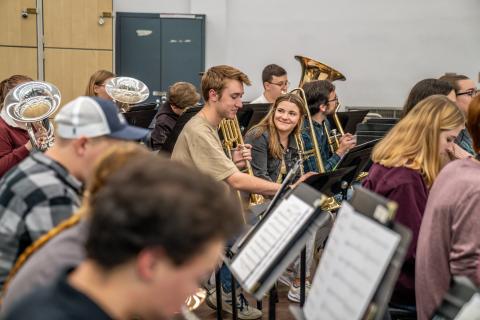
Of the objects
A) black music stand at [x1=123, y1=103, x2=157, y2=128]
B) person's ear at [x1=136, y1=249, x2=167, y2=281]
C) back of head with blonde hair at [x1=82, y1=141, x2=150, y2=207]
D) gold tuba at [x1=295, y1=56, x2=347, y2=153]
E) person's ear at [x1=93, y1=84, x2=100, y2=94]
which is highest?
gold tuba at [x1=295, y1=56, x2=347, y2=153]

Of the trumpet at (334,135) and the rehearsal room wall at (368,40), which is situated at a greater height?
the rehearsal room wall at (368,40)

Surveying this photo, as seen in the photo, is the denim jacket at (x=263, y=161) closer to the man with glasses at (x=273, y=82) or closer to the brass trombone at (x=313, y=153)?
the brass trombone at (x=313, y=153)

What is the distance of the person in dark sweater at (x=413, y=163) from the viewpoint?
2877 millimetres

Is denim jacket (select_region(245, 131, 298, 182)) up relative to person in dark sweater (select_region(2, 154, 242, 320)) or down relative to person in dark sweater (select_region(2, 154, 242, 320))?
down

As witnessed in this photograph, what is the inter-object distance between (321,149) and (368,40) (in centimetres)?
459

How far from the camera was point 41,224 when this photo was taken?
202 cm

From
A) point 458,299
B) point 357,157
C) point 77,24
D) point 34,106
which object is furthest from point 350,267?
point 77,24

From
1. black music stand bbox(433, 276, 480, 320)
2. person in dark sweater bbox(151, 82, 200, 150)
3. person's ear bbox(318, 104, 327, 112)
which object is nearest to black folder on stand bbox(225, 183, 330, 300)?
black music stand bbox(433, 276, 480, 320)

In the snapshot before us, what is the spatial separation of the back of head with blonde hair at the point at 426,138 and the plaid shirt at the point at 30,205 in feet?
4.71

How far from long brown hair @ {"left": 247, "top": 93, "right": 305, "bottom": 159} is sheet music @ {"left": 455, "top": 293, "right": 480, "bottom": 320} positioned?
282 centimetres

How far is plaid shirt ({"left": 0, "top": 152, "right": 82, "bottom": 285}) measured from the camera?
6.59ft

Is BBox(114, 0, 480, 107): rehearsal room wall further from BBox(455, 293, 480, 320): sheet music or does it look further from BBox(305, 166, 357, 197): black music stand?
BBox(455, 293, 480, 320): sheet music

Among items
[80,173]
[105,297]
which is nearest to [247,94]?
[80,173]

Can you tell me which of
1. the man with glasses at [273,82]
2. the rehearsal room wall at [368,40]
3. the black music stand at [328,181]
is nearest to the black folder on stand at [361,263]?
the black music stand at [328,181]
